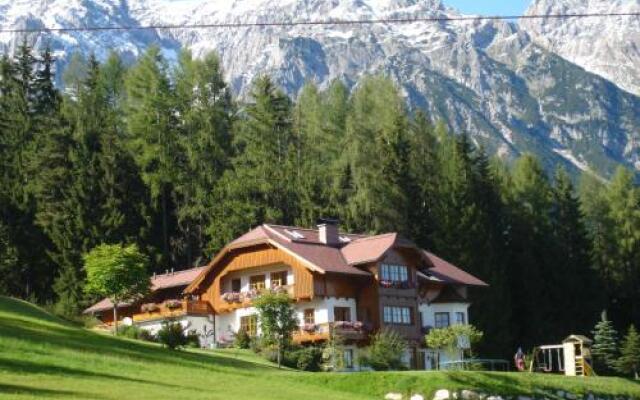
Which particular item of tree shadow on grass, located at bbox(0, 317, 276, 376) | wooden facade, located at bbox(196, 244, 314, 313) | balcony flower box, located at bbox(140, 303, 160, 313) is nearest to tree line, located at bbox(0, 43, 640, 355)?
balcony flower box, located at bbox(140, 303, 160, 313)

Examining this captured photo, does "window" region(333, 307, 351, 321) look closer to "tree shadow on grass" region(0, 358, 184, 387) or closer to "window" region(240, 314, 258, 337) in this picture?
"window" region(240, 314, 258, 337)

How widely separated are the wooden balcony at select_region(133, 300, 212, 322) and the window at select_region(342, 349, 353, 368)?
10125mm

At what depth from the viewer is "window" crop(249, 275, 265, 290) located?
200 feet

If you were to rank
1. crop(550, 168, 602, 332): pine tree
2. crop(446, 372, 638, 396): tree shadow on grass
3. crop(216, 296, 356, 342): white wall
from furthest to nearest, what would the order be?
crop(550, 168, 602, 332): pine tree < crop(216, 296, 356, 342): white wall < crop(446, 372, 638, 396): tree shadow on grass

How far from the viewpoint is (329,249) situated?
199 ft

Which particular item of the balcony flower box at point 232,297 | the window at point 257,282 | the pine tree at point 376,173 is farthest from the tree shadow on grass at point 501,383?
the pine tree at point 376,173

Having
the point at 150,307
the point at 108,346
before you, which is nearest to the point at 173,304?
the point at 150,307

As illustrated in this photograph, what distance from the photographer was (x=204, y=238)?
75500mm

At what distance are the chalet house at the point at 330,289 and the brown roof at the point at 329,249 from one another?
0.21 feet

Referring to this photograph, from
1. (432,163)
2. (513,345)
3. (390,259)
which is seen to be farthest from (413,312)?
(432,163)

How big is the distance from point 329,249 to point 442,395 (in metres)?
22.8

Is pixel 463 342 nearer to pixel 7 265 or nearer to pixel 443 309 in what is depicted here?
pixel 443 309

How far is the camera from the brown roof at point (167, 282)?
215 feet

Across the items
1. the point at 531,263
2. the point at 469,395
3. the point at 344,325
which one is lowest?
the point at 469,395
